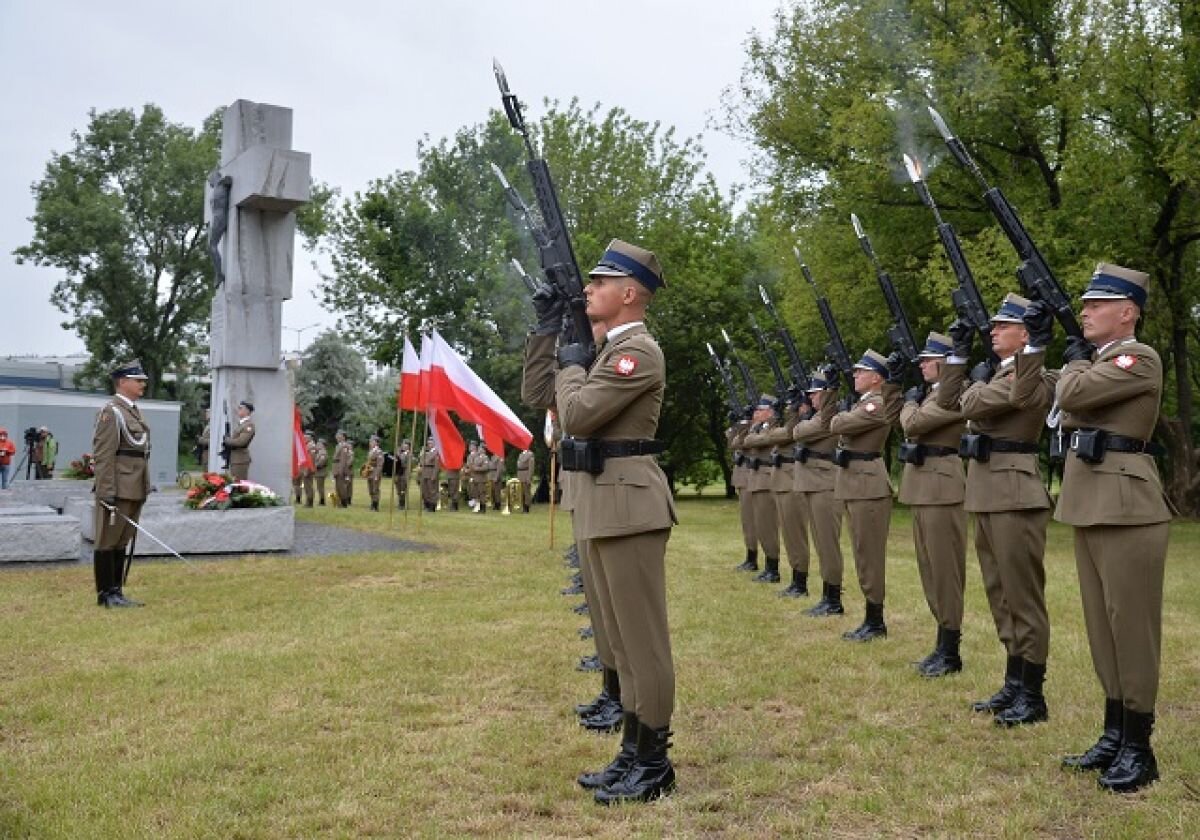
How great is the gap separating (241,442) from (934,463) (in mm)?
11915

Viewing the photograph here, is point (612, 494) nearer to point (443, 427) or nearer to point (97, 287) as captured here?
point (443, 427)

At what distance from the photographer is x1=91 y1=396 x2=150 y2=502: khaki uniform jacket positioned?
9055 millimetres

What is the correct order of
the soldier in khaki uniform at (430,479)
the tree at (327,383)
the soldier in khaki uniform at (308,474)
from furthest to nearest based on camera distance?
the tree at (327,383) → the soldier in khaki uniform at (430,479) → the soldier in khaki uniform at (308,474)

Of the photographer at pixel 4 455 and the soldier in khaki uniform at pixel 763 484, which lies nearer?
the soldier in khaki uniform at pixel 763 484

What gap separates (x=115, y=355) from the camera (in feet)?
140

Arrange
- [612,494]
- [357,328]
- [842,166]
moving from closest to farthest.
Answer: [612,494] < [842,166] < [357,328]

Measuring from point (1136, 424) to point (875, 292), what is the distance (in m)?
18.9

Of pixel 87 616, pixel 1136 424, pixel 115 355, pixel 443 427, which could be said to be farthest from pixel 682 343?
pixel 1136 424

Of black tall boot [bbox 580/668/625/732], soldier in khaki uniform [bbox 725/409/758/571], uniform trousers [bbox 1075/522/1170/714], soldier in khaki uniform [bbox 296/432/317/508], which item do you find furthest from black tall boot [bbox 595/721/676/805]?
soldier in khaki uniform [bbox 296/432/317/508]

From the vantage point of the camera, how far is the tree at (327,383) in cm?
5253

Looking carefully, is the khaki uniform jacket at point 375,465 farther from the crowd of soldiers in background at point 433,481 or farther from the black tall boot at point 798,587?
the black tall boot at point 798,587

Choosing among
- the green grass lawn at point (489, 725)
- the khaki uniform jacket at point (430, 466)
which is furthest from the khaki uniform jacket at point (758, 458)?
the khaki uniform jacket at point (430, 466)

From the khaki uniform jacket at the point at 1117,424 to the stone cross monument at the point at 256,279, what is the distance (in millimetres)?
14666

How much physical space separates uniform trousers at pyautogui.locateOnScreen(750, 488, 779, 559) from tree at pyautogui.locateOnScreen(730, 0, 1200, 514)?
6.95 m
